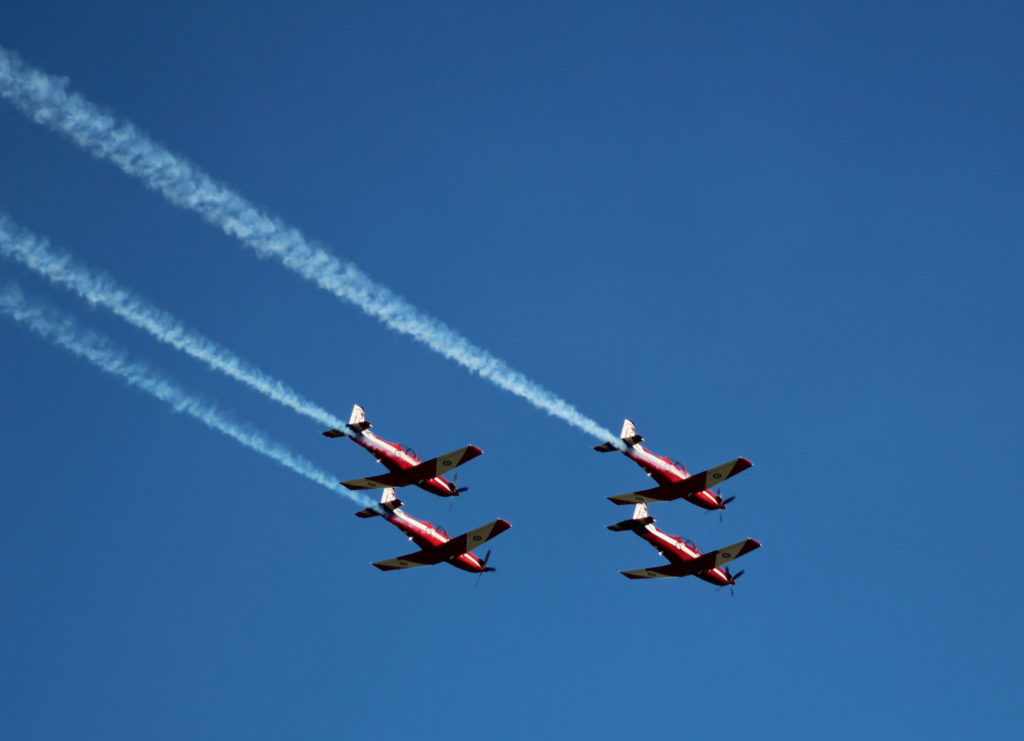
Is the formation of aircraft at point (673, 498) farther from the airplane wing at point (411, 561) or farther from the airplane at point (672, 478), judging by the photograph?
the airplane wing at point (411, 561)

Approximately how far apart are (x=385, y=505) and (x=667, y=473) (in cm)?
1195

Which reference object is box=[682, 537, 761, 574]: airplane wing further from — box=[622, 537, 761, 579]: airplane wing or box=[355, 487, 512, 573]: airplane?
box=[355, 487, 512, 573]: airplane

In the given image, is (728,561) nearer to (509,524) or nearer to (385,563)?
(509,524)

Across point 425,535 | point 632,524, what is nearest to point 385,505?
point 425,535

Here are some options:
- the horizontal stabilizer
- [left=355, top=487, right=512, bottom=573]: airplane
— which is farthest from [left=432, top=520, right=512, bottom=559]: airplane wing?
the horizontal stabilizer

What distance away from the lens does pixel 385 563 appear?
60875 mm

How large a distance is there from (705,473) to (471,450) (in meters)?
10.2

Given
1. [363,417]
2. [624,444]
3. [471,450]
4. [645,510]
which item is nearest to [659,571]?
[645,510]

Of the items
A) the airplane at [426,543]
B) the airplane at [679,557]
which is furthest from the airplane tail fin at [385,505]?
the airplane at [679,557]

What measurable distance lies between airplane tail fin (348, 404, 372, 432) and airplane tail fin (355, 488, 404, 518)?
11.3 feet

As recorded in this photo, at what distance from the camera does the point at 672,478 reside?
60.4m

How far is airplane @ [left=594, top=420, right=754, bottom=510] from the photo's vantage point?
5903 centimetres

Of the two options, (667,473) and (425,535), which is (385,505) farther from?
(667,473)

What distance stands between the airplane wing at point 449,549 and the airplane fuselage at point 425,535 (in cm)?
27
